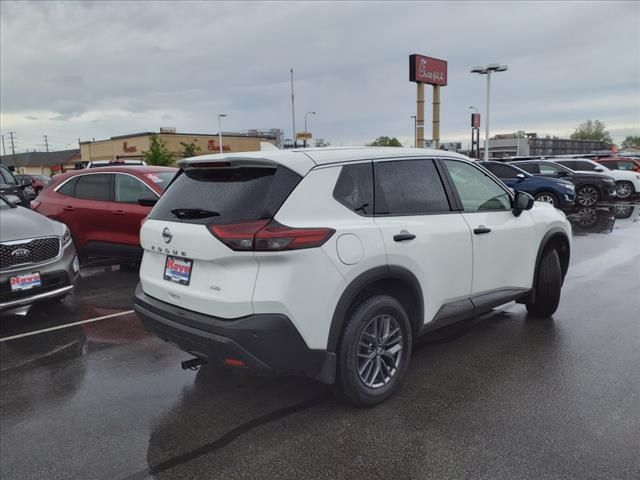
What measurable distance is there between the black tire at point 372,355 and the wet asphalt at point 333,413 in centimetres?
13

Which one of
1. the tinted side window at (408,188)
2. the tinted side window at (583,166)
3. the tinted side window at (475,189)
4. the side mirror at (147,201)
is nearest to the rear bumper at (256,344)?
the tinted side window at (408,188)

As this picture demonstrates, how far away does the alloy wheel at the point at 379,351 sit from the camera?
348 centimetres

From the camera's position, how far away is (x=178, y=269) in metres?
3.46

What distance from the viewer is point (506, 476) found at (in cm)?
275

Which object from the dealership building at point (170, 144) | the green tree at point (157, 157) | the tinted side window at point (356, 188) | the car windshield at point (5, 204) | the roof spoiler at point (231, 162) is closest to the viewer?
the roof spoiler at point (231, 162)

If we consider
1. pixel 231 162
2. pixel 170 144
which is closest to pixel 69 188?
pixel 231 162

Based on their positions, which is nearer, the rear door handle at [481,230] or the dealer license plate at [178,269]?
the dealer license plate at [178,269]

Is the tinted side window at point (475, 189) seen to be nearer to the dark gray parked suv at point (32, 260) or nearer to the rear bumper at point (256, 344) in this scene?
the rear bumper at point (256, 344)

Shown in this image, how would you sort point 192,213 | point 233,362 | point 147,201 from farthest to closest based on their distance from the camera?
1. point 147,201
2. point 192,213
3. point 233,362

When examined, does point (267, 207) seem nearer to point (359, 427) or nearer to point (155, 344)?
point (359, 427)

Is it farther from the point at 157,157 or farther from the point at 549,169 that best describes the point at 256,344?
the point at 157,157

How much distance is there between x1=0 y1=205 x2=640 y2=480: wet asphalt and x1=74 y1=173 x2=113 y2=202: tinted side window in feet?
10.6

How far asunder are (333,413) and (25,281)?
3.80 metres

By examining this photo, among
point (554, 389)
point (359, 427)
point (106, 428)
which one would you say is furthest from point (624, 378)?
point (106, 428)
